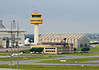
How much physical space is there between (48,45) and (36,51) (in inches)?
318

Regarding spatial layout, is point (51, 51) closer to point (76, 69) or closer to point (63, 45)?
point (63, 45)

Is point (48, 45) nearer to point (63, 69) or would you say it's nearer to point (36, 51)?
point (36, 51)

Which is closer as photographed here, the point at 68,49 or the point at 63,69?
the point at 63,69

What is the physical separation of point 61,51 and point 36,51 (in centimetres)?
1396

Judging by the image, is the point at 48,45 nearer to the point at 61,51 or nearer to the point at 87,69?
the point at 61,51

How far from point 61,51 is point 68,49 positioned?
24.7 ft

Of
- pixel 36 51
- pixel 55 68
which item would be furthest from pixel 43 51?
pixel 55 68

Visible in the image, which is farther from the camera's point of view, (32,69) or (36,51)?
(36,51)

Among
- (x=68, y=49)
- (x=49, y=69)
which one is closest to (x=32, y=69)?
(x=49, y=69)

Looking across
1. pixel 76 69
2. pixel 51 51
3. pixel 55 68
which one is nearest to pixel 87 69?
pixel 76 69

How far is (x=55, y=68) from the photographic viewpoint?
85.5m

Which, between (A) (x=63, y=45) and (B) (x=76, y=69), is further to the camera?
(A) (x=63, y=45)

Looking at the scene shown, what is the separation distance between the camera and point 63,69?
82.6 meters

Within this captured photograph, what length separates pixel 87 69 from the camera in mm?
82312
